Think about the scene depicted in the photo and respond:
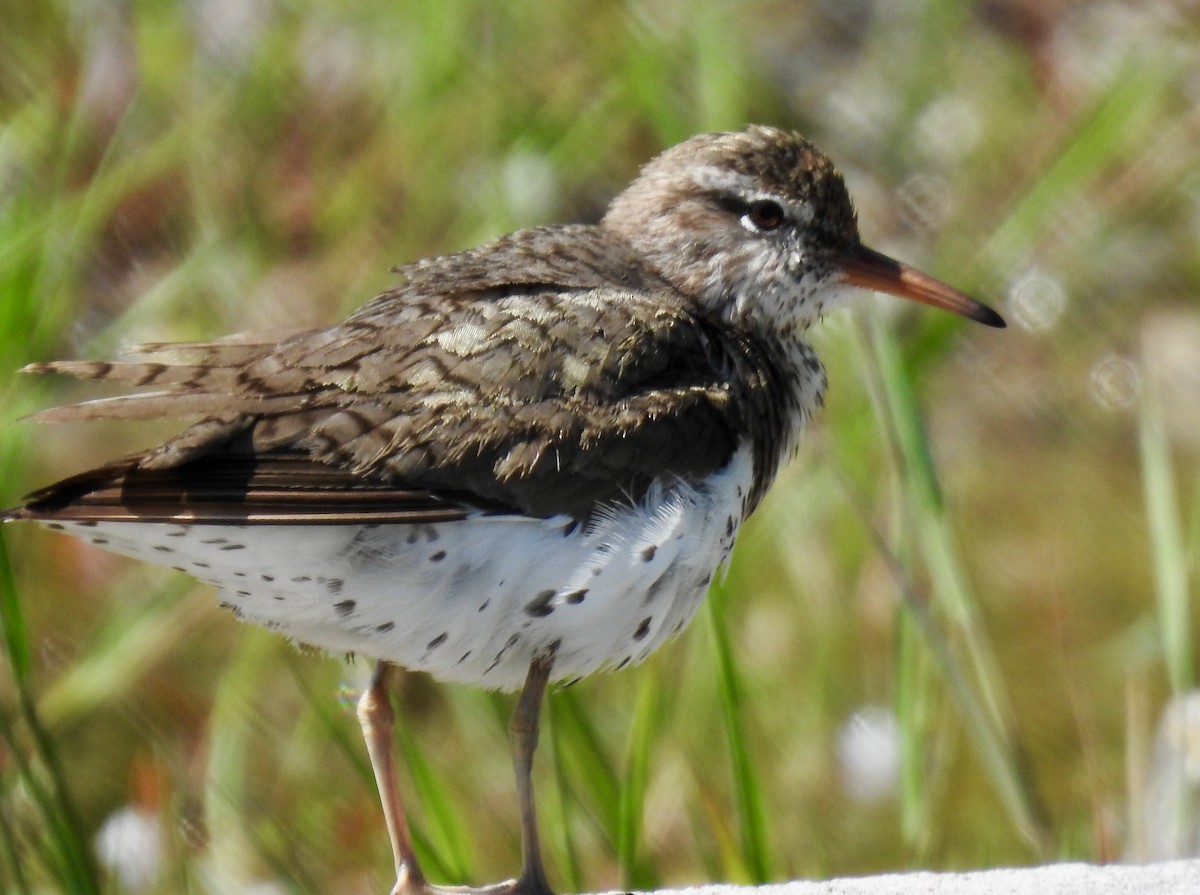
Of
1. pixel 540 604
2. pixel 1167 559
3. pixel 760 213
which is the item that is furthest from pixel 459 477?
pixel 1167 559

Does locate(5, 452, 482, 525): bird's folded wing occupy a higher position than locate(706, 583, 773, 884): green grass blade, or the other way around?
locate(5, 452, 482, 525): bird's folded wing

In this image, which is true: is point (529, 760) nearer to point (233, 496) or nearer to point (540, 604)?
point (540, 604)

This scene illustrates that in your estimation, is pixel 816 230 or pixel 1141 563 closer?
pixel 816 230

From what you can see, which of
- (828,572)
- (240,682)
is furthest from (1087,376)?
(240,682)

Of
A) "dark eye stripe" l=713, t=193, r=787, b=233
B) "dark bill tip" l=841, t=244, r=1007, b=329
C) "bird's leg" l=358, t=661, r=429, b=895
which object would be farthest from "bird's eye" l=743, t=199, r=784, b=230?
"bird's leg" l=358, t=661, r=429, b=895

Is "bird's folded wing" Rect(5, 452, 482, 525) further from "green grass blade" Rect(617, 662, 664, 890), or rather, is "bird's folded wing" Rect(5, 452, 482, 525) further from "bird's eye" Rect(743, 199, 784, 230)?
"bird's eye" Rect(743, 199, 784, 230)

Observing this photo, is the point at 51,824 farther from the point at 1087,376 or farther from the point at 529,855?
the point at 1087,376
